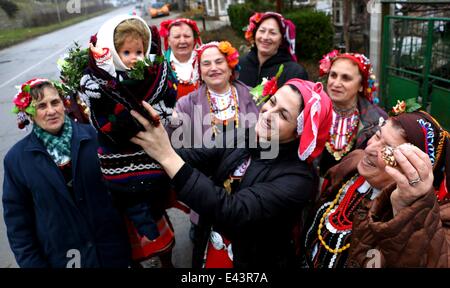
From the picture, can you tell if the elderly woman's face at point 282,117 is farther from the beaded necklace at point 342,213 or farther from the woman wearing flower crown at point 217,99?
the woman wearing flower crown at point 217,99

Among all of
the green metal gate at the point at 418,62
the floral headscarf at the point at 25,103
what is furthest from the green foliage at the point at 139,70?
A: the green metal gate at the point at 418,62

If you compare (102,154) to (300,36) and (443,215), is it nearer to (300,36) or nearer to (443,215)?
(443,215)

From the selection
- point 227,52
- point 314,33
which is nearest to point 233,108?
point 227,52

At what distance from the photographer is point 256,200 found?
1469 millimetres

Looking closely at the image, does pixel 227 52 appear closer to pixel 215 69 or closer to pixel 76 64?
pixel 215 69

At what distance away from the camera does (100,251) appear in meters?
2.21

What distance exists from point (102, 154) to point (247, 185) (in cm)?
76

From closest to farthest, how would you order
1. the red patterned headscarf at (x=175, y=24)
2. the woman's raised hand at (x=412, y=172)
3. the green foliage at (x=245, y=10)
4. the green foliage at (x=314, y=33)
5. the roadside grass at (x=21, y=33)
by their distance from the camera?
the woman's raised hand at (x=412, y=172) → the red patterned headscarf at (x=175, y=24) → the green foliage at (x=314, y=33) → the green foliage at (x=245, y=10) → the roadside grass at (x=21, y=33)

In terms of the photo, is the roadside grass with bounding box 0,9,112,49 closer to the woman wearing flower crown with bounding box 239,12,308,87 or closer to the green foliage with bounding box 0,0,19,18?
the green foliage with bounding box 0,0,19,18

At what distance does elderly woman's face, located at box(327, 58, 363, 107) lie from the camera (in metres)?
2.91

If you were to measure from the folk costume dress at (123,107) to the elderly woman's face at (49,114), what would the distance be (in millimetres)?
588

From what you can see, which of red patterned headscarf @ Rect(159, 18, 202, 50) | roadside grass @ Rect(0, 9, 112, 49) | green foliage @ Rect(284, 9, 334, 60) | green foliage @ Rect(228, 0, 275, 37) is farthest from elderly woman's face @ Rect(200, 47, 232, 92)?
roadside grass @ Rect(0, 9, 112, 49)

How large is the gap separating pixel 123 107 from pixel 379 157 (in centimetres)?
117

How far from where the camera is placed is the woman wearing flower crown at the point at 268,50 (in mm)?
3524
